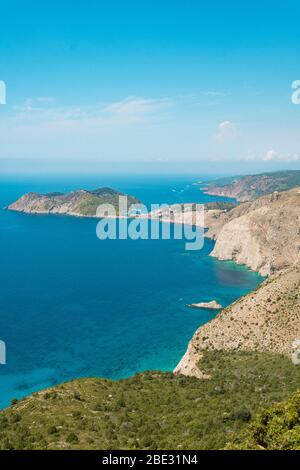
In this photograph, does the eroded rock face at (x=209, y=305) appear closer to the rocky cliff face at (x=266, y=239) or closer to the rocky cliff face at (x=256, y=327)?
the rocky cliff face at (x=266, y=239)

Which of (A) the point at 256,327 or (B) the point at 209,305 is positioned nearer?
(A) the point at 256,327

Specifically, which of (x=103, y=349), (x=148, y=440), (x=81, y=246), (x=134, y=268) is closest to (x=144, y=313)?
(x=103, y=349)

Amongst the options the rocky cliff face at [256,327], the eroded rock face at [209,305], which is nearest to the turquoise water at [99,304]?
the eroded rock face at [209,305]

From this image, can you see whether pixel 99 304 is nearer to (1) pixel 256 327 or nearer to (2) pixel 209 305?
(2) pixel 209 305

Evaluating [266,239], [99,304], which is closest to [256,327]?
[99,304]
